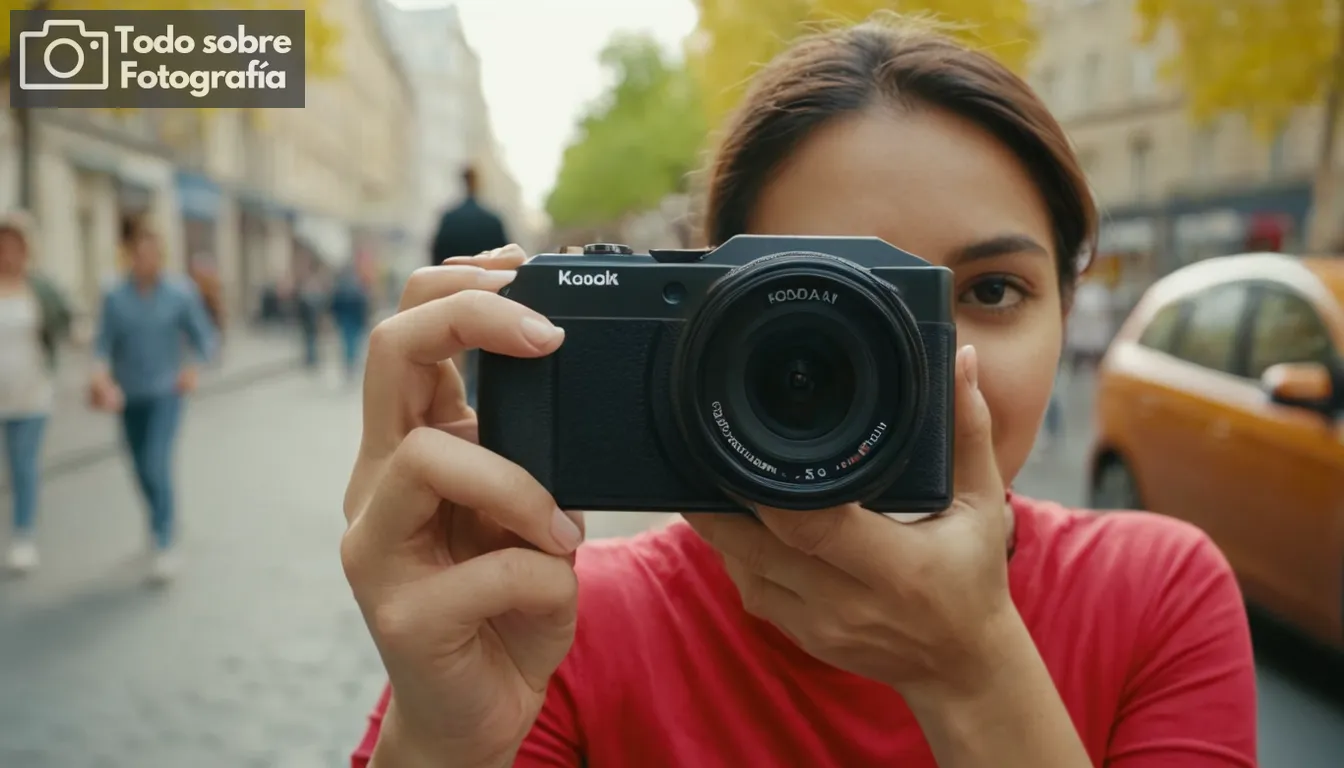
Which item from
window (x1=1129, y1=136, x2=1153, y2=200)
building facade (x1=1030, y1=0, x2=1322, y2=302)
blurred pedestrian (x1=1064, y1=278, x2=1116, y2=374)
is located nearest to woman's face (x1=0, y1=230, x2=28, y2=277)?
blurred pedestrian (x1=1064, y1=278, x2=1116, y2=374)

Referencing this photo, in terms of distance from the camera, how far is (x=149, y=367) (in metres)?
6.38

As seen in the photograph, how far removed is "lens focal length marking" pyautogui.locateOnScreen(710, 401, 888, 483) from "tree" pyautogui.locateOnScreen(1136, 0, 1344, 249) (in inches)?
568

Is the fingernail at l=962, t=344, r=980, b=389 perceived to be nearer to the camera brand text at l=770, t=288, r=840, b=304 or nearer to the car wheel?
the camera brand text at l=770, t=288, r=840, b=304

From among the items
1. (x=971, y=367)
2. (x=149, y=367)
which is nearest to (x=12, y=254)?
(x=149, y=367)

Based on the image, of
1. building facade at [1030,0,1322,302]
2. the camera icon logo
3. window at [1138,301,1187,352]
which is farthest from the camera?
building facade at [1030,0,1322,302]

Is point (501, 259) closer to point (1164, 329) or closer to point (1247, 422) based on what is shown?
point (1247, 422)

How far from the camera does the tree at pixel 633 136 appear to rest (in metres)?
51.8

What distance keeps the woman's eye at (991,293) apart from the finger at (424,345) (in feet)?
1.70

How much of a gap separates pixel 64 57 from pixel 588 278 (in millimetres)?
901

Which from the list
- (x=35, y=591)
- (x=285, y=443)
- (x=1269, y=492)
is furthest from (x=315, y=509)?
(x=1269, y=492)

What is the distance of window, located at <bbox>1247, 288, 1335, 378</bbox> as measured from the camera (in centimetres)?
457

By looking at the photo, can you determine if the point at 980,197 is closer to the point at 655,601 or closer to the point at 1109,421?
the point at 655,601

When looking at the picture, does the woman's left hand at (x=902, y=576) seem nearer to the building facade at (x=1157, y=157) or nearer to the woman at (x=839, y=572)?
the woman at (x=839, y=572)

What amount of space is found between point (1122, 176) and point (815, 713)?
32.7 meters
